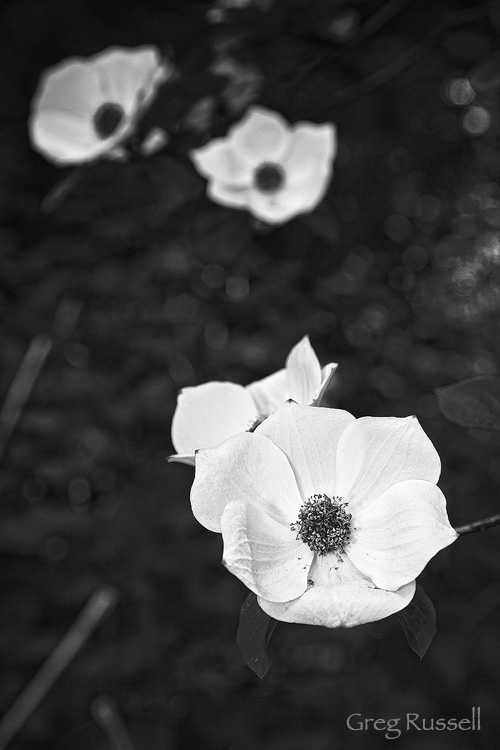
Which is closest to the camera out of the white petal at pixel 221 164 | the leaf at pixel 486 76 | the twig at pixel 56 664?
the leaf at pixel 486 76

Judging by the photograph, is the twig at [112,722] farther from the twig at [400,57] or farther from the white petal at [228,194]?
the twig at [400,57]

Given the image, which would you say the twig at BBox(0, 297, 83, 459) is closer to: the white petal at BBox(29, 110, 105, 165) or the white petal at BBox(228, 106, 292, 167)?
the white petal at BBox(29, 110, 105, 165)

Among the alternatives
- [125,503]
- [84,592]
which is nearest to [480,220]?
[125,503]

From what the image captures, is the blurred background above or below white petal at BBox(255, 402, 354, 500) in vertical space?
below

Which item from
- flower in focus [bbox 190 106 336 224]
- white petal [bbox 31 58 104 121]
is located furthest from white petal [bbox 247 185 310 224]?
white petal [bbox 31 58 104 121]

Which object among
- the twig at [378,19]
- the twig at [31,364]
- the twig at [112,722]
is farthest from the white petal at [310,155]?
the twig at [112,722]

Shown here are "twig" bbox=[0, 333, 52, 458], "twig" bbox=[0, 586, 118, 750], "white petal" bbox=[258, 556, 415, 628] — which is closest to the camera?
"white petal" bbox=[258, 556, 415, 628]

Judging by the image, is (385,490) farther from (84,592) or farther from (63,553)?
(63,553)
